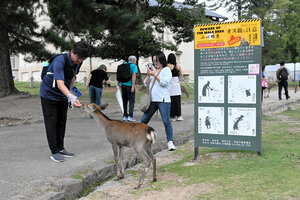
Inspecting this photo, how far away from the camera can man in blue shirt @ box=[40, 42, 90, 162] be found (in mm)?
5066

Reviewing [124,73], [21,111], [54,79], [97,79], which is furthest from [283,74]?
[54,79]

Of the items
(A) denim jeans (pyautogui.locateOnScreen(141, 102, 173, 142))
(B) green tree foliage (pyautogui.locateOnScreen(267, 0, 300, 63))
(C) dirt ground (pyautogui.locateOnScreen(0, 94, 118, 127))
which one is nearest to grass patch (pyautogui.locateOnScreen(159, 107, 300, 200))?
(A) denim jeans (pyautogui.locateOnScreen(141, 102, 173, 142))

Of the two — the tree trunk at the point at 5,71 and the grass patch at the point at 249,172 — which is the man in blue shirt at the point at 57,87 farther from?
the tree trunk at the point at 5,71

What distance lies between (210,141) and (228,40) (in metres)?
1.68

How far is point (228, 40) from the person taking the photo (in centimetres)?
526

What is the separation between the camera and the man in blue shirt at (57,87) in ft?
16.6

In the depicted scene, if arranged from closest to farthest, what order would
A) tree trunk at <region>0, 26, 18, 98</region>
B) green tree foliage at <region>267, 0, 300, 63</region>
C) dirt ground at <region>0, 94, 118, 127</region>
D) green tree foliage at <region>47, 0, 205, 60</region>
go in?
dirt ground at <region>0, 94, 118, 127</region> < green tree foliage at <region>47, 0, 205, 60</region> < tree trunk at <region>0, 26, 18, 98</region> < green tree foliage at <region>267, 0, 300, 63</region>

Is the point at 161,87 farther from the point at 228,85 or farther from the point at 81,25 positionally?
the point at 81,25

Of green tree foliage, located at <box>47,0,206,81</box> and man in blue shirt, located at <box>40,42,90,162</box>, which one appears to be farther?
green tree foliage, located at <box>47,0,206,81</box>

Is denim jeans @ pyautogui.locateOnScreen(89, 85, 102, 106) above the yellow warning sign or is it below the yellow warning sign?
below

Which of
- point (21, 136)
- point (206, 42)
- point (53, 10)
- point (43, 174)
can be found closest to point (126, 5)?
point (53, 10)

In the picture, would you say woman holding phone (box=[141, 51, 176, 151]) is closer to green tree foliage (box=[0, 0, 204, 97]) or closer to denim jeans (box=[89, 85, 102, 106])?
denim jeans (box=[89, 85, 102, 106])

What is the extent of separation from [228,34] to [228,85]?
816 mm

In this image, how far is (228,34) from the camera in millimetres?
5258
